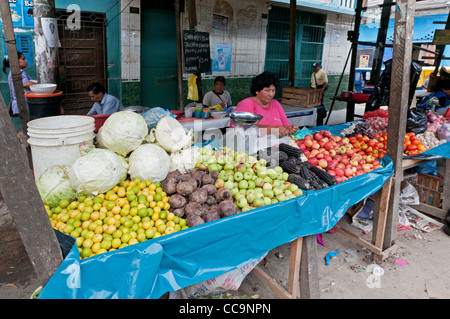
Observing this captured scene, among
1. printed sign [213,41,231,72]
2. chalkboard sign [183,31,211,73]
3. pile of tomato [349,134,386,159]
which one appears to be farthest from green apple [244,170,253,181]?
printed sign [213,41,231,72]

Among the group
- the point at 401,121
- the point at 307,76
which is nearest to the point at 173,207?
the point at 401,121

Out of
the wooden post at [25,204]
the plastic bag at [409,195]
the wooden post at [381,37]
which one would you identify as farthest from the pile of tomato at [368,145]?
the wooden post at [381,37]

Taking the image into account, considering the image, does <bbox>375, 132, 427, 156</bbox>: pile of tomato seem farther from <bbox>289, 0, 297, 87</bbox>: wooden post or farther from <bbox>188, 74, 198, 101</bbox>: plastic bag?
<bbox>289, 0, 297, 87</bbox>: wooden post

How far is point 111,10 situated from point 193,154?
5.51 meters

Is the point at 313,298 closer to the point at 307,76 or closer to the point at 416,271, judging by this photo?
the point at 416,271

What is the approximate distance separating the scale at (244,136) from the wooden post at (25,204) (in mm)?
2038

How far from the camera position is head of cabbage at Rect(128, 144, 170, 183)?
2.71 metres

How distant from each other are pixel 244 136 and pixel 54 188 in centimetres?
186

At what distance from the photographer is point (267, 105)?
457 centimetres

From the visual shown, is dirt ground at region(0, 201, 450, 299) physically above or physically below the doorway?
below

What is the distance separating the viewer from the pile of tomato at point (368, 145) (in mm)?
3880

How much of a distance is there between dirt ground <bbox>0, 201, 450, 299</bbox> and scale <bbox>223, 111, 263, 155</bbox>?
55.2 inches

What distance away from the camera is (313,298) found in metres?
2.91

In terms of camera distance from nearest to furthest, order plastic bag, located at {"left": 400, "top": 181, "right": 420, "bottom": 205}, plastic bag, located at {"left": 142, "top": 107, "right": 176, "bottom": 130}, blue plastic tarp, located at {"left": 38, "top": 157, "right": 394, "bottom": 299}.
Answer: blue plastic tarp, located at {"left": 38, "top": 157, "right": 394, "bottom": 299}
plastic bag, located at {"left": 142, "top": 107, "right": 176, "bottom": 130}
plastic bag, located at {"left": 400, "top": 181, "right": 420, "bottom": 205}
